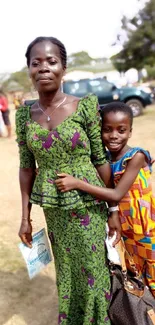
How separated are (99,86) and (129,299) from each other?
10.4 meters

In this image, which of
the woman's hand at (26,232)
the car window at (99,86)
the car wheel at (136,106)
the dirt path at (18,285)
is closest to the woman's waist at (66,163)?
the woman's hand at (26,232)

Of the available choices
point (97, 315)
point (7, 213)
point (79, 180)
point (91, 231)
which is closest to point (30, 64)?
point (79, 180)

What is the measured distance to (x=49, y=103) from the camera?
1675 millimetres

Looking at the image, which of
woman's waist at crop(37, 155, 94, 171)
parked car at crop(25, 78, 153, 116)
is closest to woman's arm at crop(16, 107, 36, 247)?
woman's waist at crop(37, 155, 94, 171)

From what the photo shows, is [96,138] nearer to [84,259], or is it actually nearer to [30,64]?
[30,64]

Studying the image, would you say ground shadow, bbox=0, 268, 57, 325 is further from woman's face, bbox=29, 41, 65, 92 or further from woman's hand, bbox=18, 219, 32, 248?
woman's face, bbox=29, 41, 65, 92

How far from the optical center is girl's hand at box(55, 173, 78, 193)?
5.31ft

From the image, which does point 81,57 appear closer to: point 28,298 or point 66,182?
point 28,298

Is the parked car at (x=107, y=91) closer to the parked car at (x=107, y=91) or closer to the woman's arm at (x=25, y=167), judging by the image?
the parked car at (x=107, y=91)

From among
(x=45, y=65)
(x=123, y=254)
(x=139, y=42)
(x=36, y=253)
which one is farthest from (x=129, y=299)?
(x=139, y=42)

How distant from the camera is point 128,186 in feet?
5.55

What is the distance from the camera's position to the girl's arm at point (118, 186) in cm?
164

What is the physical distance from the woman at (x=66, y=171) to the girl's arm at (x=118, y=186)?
0.15ft

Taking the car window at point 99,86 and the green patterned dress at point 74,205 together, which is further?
the car window at point 99,86
